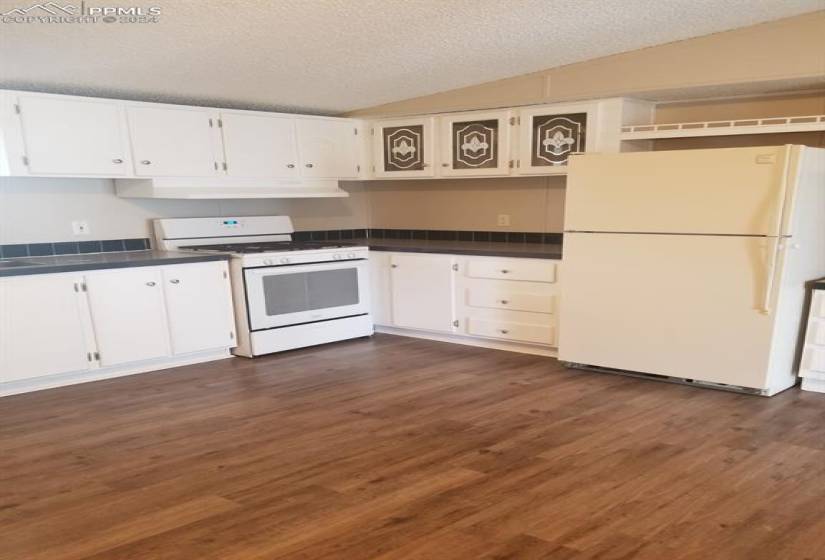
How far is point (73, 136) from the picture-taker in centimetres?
349

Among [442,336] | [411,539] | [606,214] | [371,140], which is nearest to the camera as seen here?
[411,539]

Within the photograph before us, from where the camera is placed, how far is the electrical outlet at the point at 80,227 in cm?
386

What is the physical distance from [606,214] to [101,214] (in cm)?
345

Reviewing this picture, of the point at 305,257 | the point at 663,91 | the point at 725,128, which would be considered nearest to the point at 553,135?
the point at 663,91

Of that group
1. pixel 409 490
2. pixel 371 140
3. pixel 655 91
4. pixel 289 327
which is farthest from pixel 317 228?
pixel 409 490

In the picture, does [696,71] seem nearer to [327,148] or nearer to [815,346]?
[815,346]

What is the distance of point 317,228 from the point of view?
5.06 meters

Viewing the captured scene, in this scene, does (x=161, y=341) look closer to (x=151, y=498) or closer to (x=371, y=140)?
(x=151, y=498)

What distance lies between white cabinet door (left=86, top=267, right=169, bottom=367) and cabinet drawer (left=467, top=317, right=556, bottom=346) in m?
2.19

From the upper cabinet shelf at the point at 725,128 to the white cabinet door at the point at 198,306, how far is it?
2952 mm

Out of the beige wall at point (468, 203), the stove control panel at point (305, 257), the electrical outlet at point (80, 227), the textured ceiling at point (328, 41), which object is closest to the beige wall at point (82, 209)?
the electrical outlet at point (80, 227)

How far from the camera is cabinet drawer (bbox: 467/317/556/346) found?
387cm

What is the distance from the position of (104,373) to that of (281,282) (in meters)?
1.28

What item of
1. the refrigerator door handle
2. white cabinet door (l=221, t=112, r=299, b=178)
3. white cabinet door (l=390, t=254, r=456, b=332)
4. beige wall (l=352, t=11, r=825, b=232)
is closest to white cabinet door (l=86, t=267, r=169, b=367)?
white cabinet door (l=221, t=112, r=299, b=178)
